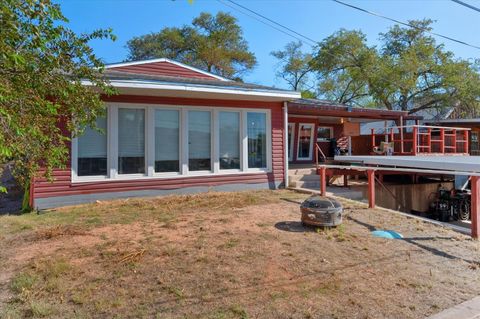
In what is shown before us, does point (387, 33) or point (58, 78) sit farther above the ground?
point (387, 33)

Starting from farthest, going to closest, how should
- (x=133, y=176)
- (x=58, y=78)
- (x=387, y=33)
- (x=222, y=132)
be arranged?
(x=387, y=33)
(x=222, y=132)
(x=133, y=176)
(x=58, y=78)

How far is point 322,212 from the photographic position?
541 centimetres

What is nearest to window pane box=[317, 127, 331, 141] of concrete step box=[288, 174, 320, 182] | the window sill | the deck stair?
the deck stair

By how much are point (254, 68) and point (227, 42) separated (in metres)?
3.45

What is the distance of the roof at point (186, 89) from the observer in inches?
304

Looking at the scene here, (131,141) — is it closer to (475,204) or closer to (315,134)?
(475,204)

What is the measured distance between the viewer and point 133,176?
8.58 meters

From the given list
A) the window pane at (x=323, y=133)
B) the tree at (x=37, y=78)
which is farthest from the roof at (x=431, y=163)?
the tree at (x=37, y=78)

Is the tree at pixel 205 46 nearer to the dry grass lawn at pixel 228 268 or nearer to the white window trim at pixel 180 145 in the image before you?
the white window trim at pixel 180 145

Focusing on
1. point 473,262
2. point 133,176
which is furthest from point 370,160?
point 133,176

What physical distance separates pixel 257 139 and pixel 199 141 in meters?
1.82

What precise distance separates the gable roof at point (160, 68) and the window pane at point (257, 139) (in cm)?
317

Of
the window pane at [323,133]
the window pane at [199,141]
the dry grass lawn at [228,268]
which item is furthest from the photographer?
the window pane at [323,133]

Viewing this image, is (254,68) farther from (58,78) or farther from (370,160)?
(58,78)
